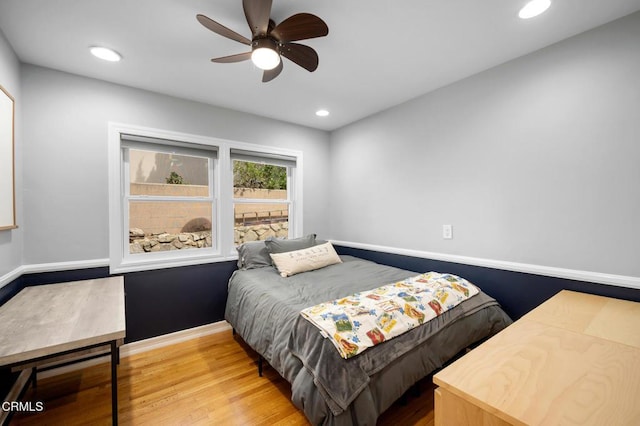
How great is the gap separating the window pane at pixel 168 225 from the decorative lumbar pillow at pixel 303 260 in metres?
0.91

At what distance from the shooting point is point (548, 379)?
2.91 ft

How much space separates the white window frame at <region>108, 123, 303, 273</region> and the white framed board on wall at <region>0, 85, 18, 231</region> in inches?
22.9

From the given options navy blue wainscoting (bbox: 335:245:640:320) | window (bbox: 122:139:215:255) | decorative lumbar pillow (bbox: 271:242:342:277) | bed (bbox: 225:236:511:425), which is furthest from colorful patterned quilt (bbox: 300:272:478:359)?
window (bbox: 122:139:215:255)

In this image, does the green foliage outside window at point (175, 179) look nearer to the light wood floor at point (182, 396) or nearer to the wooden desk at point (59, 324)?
the wooden desk at point (59, 324)

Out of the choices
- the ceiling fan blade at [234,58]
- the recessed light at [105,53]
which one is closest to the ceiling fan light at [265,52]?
the ceiling fan blade at [234,58]

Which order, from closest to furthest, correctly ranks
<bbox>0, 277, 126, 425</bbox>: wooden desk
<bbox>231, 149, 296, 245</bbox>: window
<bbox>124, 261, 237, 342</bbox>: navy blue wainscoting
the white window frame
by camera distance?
<bbox>0, 277, 126, 425</bbox>: wooden desk → the white window frame → <bbox>124, 261, 237, 342</bbox>: navy blue wainscoting → <bbox>231, 149, 296, 245</bbox>: window

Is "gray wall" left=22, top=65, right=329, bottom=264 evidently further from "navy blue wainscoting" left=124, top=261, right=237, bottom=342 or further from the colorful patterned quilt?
the colorful patterned quilt

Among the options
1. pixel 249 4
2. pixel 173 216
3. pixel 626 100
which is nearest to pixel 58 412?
pixel 173 216

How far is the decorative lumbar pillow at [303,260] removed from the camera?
8.55ft

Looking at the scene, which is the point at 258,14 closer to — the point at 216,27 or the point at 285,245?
the point at 216,27

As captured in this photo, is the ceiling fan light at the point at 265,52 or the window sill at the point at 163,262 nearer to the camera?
the ceiling fan light at the point at 265,52

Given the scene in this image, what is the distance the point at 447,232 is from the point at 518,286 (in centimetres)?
67

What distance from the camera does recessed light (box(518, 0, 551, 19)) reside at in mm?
1488

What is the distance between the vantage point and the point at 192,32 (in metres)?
1.74
